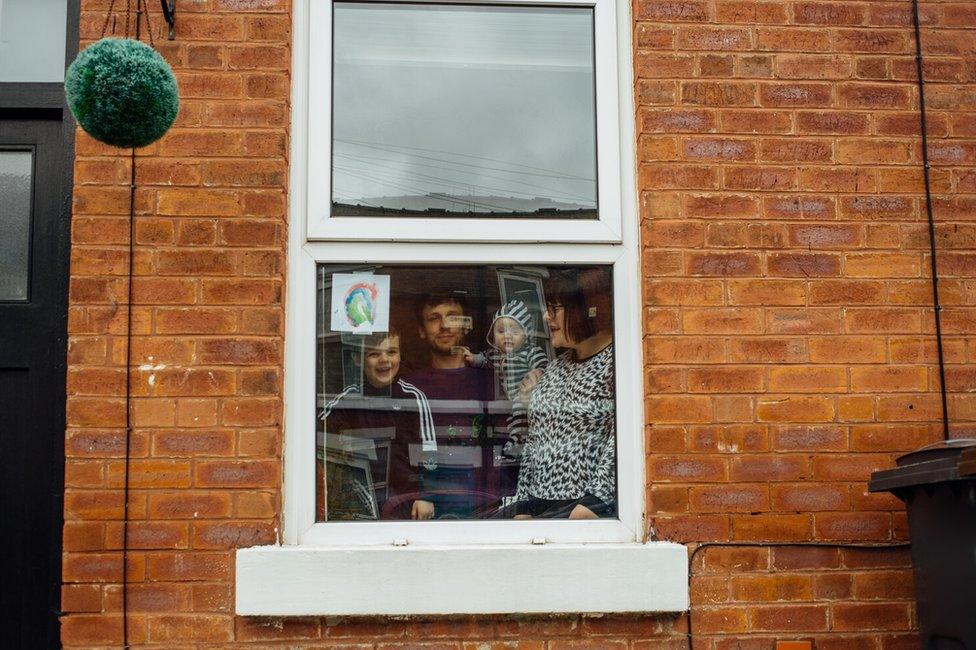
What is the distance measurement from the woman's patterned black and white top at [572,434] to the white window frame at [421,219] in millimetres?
418

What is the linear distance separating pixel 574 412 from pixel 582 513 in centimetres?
33

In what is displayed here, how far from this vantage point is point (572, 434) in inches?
130

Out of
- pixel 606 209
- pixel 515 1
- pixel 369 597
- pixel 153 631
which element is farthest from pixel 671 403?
pixel 153 631

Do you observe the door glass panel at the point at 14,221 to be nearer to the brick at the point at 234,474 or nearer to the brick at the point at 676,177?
the brick at the point at 234,474

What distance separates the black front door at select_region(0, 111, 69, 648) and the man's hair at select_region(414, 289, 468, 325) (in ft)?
3.78

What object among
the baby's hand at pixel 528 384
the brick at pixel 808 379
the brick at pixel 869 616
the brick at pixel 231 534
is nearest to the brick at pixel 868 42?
the brick at pixel 808 379

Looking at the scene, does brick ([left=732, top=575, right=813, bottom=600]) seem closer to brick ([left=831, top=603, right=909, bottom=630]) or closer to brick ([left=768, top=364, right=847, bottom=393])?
brick ([left=831, top=603, right=909, bottom=630])

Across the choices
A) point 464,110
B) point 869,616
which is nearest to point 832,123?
point 464,110

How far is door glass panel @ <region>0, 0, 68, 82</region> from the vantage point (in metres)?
3.38

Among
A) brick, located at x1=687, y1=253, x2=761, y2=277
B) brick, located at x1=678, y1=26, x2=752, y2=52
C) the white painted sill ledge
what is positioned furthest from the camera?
brick, located at x1=678, y1=26, x2=752, y2=52

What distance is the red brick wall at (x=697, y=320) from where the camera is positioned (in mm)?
3035

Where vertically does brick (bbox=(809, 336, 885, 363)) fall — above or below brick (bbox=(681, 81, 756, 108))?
below

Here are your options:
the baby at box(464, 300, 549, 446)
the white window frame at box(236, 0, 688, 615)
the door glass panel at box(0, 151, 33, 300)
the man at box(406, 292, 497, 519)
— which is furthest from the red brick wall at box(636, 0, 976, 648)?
the door glass panel at box(0, 151, 33, 300)

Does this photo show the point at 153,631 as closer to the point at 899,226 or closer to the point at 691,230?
the point at 691,230
